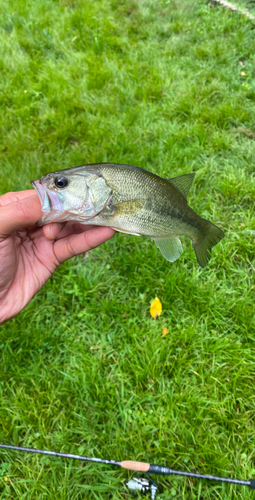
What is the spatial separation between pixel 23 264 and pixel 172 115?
3.03 metres

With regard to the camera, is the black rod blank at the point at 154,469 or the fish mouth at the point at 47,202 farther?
the black rod blank at the point at 154,469

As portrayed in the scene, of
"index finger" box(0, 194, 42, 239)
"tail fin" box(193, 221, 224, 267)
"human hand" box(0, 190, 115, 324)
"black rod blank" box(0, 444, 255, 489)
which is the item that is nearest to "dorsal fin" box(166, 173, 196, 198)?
"tail fin" box(193, 221, 224, 267)

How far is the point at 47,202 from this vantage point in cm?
173

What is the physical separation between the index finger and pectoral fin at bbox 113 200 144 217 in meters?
0.48

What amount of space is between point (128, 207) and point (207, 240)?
0.72 metres

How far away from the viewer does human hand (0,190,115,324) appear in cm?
190

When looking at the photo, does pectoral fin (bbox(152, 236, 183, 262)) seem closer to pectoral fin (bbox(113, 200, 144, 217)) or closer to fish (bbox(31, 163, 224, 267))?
fish (bbox(31, 163, 224, 267))

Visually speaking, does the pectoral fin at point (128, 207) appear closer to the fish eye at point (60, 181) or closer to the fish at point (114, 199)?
the fish at point (114, 199)

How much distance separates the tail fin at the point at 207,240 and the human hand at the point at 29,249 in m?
0.68

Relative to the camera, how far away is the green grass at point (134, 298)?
2143 mm

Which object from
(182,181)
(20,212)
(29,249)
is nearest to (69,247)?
(29,249)

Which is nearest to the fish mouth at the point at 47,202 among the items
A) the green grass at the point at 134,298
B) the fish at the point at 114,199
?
the fish at the point at 114,199

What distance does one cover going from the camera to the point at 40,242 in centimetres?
237

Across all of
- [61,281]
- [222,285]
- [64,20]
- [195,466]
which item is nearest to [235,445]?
[195,466]
